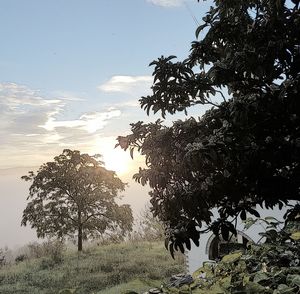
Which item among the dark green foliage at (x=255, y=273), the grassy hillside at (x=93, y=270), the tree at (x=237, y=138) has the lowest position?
the grassy hillside at (x=93, y=270)

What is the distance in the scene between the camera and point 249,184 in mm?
4246

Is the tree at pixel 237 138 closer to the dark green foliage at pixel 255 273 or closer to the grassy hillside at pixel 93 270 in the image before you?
the dark green foliage at pixel 255 273

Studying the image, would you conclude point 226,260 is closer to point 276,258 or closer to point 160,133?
point 276,258

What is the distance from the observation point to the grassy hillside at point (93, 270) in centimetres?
1778

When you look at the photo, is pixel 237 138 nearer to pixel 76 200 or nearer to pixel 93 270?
pixel 93 270

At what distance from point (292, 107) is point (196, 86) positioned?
1.23m

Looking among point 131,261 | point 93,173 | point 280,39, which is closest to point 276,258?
point 280,39

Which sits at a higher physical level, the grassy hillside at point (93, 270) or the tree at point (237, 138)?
the tree at point (237, 138)

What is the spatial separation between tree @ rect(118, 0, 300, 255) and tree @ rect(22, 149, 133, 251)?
22.4 meters

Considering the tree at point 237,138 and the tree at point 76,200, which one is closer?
the tree at point 237,138

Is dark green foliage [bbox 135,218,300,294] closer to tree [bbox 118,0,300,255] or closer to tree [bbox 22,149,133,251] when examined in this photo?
tree [bbox 118,0,300,255]

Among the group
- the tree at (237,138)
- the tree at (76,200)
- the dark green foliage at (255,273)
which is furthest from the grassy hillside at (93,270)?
the dark green foliage at (255,273)

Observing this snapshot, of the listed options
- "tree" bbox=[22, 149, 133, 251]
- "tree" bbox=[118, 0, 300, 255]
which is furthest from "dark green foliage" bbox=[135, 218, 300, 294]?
"tree" bbox=[22, 149, 133, 251]

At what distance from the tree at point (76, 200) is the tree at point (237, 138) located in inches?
881
